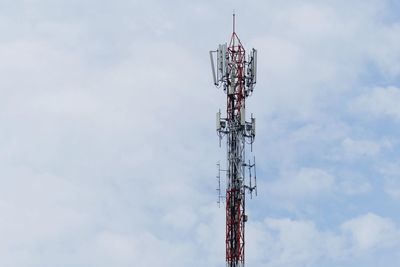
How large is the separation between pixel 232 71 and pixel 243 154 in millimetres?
7119

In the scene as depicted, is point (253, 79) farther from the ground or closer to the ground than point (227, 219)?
farther from the ground

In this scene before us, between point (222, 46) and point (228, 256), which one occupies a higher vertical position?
point (222, 46)

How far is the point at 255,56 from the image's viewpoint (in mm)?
114750

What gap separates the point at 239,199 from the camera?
368 feet

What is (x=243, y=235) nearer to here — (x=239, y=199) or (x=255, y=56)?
(x=239, y=199)

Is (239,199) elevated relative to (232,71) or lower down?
lower down

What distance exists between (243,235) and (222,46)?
1619 centimetres

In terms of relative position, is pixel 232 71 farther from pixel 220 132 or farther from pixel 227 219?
pixel 227 219

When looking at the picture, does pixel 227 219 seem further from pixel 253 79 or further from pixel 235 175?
pixel 253 79

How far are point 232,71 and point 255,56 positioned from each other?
2396 millimetres

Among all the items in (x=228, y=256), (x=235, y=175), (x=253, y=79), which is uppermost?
(x=253, y=79)

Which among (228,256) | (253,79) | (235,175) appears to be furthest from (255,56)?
(228,256)

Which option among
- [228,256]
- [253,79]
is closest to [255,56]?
[253,79]

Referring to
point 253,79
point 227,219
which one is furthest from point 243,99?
point 227,219
